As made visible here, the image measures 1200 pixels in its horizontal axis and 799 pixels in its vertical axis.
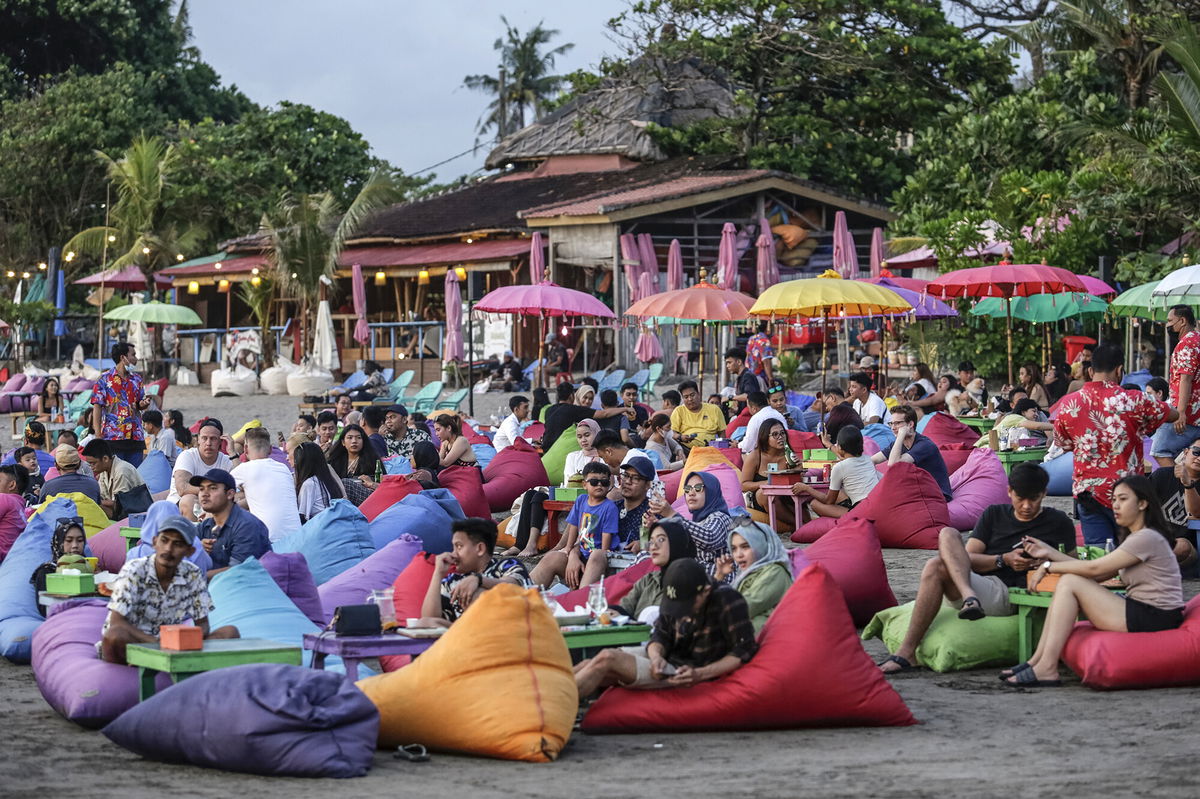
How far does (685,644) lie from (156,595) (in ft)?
7.10

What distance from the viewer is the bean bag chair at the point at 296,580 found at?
794 centimetres

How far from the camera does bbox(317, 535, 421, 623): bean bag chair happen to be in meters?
8.63

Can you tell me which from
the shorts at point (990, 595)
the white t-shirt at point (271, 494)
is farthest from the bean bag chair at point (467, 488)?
the shorts at point (990, 595)

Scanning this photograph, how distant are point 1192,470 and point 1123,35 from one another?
16.1 meters

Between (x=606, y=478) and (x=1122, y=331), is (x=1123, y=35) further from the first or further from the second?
(x=606, y=478)

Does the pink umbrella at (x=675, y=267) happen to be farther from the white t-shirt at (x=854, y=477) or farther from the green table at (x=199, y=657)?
the green table at (x=199, y=657)

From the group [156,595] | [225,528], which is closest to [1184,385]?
[225,528]

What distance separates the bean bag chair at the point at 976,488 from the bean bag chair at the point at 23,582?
622cm

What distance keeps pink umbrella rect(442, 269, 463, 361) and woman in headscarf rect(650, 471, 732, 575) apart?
16.4 m

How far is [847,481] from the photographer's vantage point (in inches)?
474

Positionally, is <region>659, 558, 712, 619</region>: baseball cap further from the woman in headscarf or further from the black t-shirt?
the black t-shirt

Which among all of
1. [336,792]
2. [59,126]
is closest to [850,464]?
[336,792]

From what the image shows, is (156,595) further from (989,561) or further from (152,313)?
(152,313)

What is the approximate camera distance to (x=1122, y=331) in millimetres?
22609
